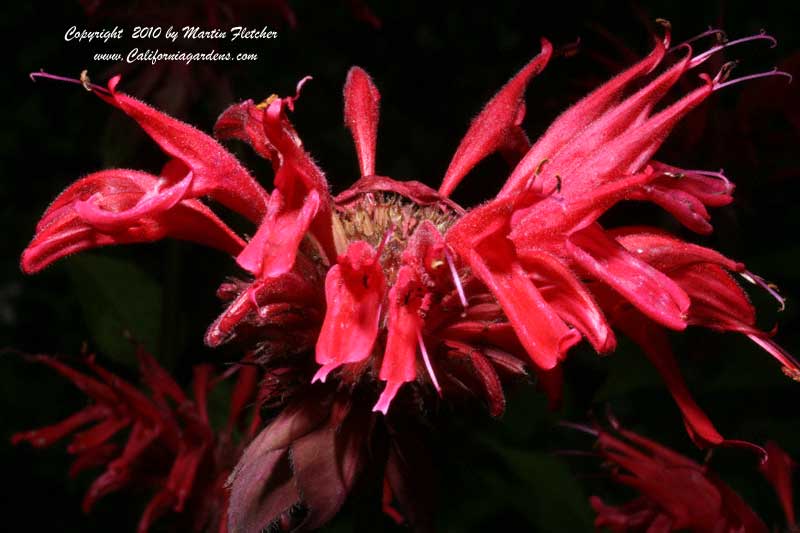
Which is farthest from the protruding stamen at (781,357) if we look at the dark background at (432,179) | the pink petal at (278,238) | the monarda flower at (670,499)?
the pink petal at (278,238)

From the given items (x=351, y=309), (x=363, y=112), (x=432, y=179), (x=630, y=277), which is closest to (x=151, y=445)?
(x=363, y=112)

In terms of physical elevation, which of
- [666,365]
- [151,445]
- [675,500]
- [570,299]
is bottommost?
[675,500]

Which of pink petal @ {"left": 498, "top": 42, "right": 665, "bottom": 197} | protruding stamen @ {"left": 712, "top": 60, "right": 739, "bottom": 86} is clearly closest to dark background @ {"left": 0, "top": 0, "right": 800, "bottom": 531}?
pink petal @ {"left": 498, "top": 42, "right": 665, "bottom": 197}

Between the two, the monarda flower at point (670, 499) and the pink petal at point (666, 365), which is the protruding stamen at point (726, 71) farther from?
the monarda flower at point (670, 499)

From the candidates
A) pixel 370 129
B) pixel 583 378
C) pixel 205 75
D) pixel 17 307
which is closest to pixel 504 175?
pixel 583 378

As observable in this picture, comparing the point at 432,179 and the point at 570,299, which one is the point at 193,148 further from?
the point at 432,179

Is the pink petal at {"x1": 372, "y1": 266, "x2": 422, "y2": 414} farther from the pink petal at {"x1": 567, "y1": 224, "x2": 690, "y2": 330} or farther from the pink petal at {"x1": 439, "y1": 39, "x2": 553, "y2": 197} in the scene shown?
the pink petal at {"x1": 439, "y1": 39, "x2": 553, "y2": 197}

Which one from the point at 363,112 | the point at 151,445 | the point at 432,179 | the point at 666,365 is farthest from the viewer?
the point at 432,179
